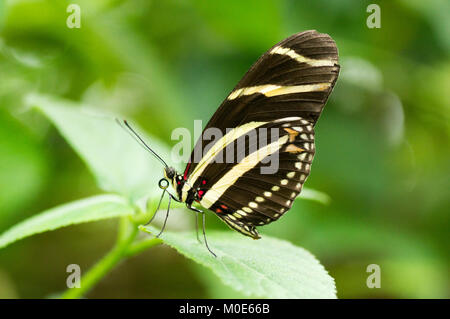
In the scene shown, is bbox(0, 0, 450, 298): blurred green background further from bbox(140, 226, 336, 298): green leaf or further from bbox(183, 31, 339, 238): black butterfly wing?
bbox(140, 226, 336, 298): green leaf

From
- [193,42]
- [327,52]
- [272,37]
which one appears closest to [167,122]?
[193,42]

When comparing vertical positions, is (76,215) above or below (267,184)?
below

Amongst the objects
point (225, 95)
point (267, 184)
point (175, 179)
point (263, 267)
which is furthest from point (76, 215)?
point (225, 95)

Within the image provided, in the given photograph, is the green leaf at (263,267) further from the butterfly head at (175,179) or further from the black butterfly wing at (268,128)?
the butterfly head at (175,179)

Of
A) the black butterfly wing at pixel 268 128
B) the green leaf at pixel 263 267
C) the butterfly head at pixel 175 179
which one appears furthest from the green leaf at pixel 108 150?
the green leaf at pixel 263 267

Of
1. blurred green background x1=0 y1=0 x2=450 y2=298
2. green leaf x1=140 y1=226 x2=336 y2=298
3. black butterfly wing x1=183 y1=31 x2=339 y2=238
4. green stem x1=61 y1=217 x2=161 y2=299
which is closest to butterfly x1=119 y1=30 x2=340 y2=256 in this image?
black butterfly wing x1=183 y1=31 x2=339 y2=238

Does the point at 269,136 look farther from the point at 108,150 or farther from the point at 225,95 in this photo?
the point at 225,95

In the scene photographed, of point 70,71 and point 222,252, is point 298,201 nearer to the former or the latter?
point 222,252
